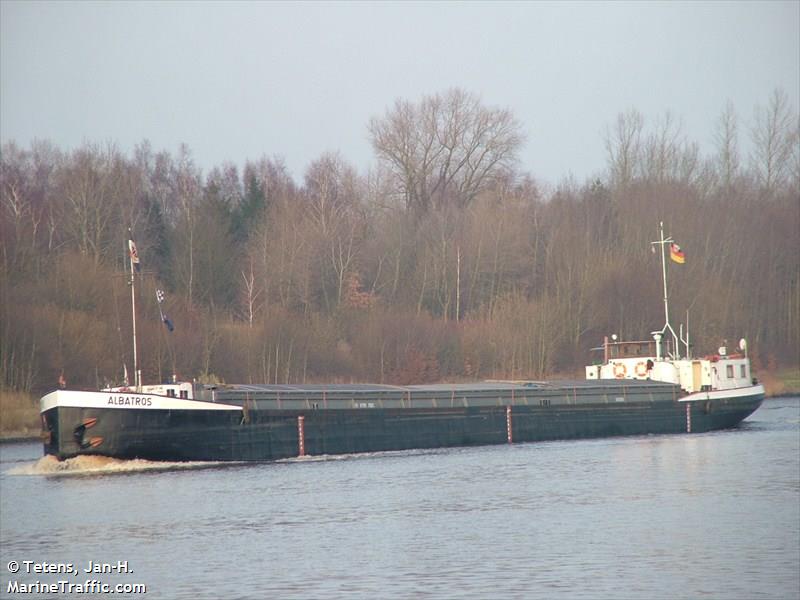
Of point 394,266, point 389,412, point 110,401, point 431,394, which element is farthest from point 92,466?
point 394,266

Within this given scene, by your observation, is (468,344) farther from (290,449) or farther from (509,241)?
(290,449)

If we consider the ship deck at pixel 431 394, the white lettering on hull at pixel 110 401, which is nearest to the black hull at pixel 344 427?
the white lettering on hull at pixel 110 401

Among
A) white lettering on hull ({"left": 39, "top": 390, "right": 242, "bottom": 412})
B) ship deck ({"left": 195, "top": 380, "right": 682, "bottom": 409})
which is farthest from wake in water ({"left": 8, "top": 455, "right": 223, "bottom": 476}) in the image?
ship deck ({"left": 195, "top": 380, "right": 682, "bottom": 409})

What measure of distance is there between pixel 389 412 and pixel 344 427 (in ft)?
6.24

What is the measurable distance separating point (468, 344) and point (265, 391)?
1150 inches

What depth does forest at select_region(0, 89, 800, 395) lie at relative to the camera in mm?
57031

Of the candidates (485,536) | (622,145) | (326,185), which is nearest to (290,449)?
(485,536)

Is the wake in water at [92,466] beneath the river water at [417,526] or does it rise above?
above

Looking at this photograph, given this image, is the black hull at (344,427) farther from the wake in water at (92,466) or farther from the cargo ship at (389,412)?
the wake in water at (92,466)

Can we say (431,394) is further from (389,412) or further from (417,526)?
(417,526)

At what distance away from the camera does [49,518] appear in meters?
28.5

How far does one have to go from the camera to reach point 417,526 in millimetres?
27391

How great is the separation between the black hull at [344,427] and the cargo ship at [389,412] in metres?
0.04

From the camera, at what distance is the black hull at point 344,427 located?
1398 inches
